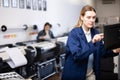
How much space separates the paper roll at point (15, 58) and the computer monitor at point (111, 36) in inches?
80.0

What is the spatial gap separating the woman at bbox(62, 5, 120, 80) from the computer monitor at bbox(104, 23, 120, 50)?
0.47ft

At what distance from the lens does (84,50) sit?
5.74 ft

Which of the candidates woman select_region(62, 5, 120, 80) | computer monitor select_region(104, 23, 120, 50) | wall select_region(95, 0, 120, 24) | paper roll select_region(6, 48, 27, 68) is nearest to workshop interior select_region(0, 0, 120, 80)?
paper roll select_region(6, 48, 27, 68)

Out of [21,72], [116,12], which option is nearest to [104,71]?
[21,72]

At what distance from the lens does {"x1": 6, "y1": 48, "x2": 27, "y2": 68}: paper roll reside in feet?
11.0

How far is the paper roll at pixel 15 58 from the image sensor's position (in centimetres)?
334

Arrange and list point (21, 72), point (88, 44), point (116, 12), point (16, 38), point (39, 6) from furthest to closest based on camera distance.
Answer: point (116, 12) < point (39, 6) < point (16, 38) < point (21, 72) < point (88, 44)

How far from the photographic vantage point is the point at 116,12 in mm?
10172

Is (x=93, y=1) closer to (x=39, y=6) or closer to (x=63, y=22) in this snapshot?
(x=63, y=22)

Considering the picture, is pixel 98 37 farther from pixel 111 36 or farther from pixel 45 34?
pixel 45 34

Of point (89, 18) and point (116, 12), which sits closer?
point (89, 18)

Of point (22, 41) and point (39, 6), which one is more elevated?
point (39, 6)

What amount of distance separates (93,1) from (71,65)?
8786 millimetres

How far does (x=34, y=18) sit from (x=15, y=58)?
248 centimetres
